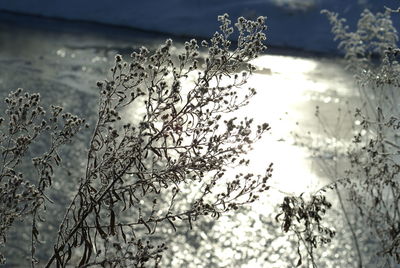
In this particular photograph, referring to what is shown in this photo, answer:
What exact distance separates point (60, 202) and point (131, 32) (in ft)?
35.5

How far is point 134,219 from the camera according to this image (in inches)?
276

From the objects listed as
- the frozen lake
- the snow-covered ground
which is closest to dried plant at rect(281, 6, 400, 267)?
the frozen lake

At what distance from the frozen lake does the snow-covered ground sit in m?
0.84

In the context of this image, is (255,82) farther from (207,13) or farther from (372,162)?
(372,162)

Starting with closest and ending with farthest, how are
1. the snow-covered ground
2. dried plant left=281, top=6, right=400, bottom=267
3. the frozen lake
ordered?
dried plant left=281, top=6, right=400, bottom=267
the frozen lake
the snow-covered ground

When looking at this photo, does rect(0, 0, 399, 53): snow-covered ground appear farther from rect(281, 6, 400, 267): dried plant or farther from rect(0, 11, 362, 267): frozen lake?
rect(281, 6, 400, 267): dried plant

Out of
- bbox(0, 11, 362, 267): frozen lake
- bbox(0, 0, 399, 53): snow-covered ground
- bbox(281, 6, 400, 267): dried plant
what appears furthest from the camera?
bbox(0, 0, 399, 53): snow-covered ground

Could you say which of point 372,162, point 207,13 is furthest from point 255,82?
point 372,162

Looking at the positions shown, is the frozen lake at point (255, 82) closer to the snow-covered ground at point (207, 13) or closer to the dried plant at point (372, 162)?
the dried plant at point (372, 162)

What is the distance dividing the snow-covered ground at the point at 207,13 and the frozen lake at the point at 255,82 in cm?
84

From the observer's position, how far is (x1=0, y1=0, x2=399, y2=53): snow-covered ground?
17500mm

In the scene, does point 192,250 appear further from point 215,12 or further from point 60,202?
point 215,12

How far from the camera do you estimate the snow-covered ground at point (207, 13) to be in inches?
689

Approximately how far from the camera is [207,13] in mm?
18672
